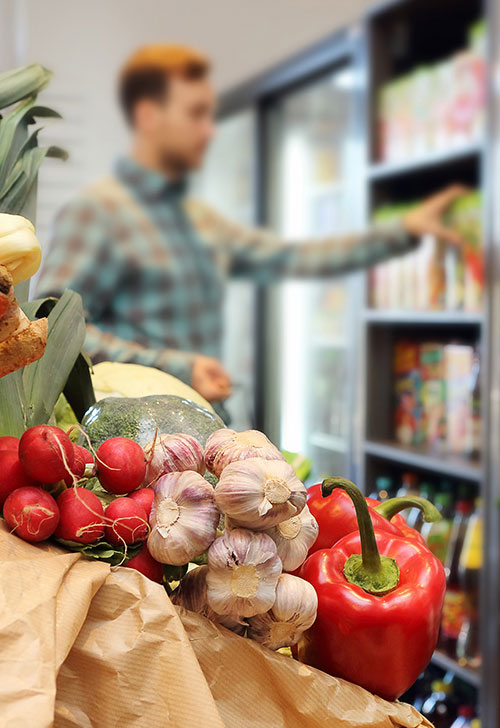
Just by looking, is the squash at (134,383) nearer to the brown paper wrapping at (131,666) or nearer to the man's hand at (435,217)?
the brown paper wrapping at (131,666)

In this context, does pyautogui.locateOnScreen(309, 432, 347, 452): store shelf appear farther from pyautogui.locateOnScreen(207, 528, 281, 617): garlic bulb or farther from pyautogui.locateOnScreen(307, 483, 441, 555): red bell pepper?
pyautogui.locateOnScreen(207, 528, 281, 617): garlic bulb

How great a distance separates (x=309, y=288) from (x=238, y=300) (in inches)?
14.5

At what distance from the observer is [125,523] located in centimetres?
45

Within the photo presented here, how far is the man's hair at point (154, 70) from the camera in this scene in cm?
311

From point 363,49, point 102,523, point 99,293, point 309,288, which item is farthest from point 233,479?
point 309,288

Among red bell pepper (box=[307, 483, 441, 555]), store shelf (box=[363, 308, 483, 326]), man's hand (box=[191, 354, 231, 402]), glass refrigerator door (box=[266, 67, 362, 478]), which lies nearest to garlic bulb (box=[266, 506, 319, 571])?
red bell pepper (box=[307, 483, 441, 555])

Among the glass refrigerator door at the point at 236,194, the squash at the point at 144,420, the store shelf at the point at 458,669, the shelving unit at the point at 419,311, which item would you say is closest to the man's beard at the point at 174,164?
the glass refrigerator door at the point at 236,194

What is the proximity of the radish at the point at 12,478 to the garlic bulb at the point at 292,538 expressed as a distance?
142 mm

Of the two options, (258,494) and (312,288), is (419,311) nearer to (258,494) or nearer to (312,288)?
(312,288)

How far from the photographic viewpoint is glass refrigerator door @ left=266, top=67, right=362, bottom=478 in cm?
295

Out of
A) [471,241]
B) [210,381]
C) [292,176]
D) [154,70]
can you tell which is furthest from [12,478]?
[154,70]

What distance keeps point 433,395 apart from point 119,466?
200 cm

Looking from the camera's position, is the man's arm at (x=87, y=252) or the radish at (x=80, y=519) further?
the man's arm at (x=87, y=252)

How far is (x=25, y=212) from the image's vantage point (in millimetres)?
645
